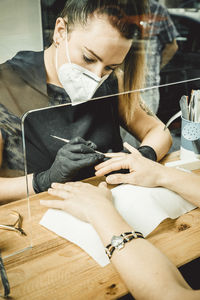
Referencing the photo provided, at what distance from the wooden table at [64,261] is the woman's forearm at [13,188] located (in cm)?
2

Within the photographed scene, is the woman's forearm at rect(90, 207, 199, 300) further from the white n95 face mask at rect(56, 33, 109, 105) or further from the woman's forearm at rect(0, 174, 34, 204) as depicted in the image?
the white n95 face mask at rect(56, 33, 109, 105)

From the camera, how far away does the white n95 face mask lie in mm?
1094

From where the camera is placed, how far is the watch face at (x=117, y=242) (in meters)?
0.62

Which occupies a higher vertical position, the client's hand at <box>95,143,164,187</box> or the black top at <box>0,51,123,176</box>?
the black top at <box>0,51,123,176</box>

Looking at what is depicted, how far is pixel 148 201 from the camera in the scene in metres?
0.79

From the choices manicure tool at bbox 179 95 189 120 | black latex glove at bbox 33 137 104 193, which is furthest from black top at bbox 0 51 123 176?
manicure tool at bbox 179 95 189 120

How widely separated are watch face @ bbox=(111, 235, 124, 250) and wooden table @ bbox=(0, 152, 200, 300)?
6 cm

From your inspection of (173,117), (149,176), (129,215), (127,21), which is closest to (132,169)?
(149,176)

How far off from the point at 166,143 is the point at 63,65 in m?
0.50

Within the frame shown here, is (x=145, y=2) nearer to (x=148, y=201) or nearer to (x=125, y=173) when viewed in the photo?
(x=125, y=173)

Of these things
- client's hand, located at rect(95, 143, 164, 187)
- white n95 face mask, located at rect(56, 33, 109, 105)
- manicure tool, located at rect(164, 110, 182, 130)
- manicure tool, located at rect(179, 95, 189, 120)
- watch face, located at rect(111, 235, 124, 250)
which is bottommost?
watch face, located at rect(111, 235, 124, 250)

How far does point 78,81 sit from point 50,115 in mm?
347

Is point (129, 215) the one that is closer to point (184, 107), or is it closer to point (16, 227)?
point (16, 227)

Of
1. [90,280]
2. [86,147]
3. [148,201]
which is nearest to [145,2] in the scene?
[86,147]
